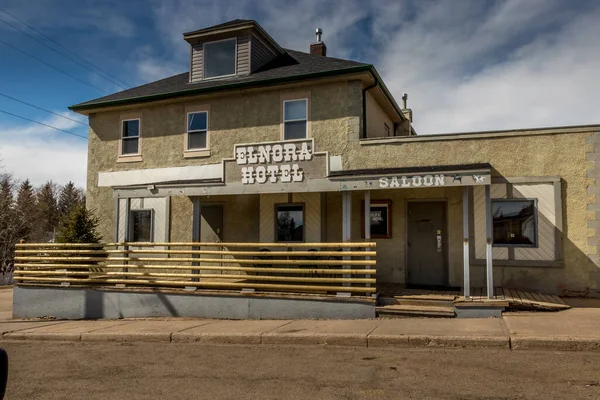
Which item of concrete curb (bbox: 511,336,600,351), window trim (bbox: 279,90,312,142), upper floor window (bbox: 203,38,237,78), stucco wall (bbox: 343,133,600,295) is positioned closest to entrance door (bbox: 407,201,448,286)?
stucco wall (bbox: 343,133,600,295)

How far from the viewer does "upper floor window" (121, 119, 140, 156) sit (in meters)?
15.0

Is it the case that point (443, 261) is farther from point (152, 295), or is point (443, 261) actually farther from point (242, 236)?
point (152, 295)

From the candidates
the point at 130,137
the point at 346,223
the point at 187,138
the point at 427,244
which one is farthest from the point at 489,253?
the point at 130,137

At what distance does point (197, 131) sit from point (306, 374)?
32.2 feet

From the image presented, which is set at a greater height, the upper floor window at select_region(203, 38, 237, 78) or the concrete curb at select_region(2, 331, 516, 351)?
the upper floor window at select_region(203, 38, 237, 78)

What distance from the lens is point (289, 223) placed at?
12938mm

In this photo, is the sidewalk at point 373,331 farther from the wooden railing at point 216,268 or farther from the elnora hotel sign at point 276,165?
the elnora hotel sign at point 276,165

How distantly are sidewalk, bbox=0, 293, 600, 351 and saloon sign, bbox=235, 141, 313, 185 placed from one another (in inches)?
131

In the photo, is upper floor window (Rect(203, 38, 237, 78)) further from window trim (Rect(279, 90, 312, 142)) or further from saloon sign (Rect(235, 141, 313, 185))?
saloon sign (Rect(235, 141, 313, 185))

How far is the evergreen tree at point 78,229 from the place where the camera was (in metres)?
13.6

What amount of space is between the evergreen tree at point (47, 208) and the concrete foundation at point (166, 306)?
34.6m

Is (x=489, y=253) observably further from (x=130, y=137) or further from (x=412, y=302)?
(x=130, y=137)

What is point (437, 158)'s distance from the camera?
432 inches

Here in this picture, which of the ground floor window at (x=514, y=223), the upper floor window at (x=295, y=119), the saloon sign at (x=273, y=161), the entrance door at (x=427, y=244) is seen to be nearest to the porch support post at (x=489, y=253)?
the ground floor window at (x=514, y=223)
